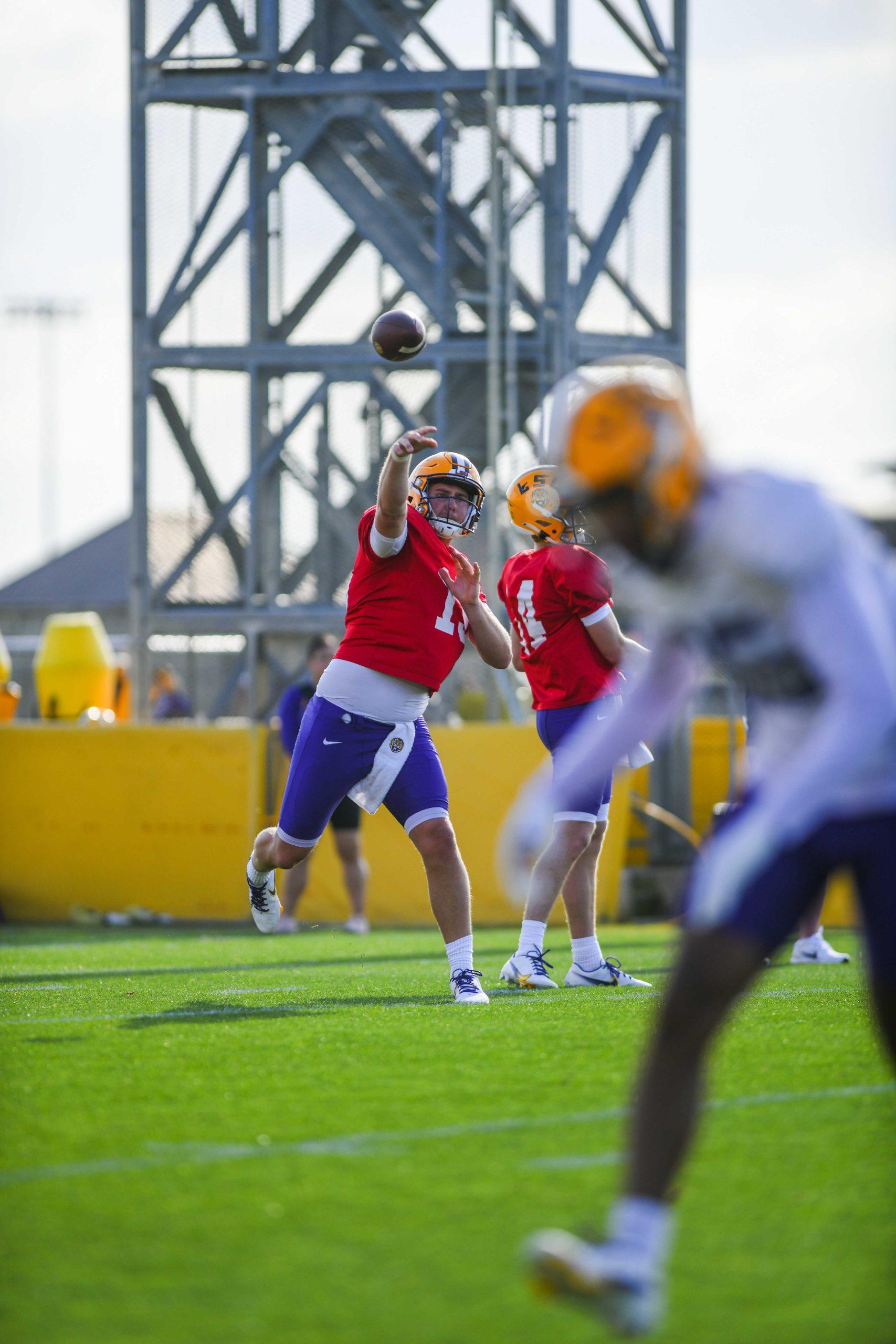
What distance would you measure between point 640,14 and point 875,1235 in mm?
14546

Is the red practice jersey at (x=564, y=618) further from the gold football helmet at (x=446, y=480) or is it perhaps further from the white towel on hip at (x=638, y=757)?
the gold football helmet at (x=446, y=480)

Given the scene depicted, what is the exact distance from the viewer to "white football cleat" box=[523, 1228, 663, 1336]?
2842 millimetres

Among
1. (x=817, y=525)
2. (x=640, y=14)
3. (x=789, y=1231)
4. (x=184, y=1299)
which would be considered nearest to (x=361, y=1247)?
(x=184, y=1299)

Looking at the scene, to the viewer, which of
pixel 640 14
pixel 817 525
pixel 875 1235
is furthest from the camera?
pixel 640 14

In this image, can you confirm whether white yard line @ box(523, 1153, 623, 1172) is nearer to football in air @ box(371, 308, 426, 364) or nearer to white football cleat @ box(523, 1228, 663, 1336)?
white football cleat @ box(523, 1228, 663, 1336)

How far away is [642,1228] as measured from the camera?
2916 millimetres

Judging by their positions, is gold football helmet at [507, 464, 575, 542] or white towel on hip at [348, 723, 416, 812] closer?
white towel on hip at [348, 723, 416, 812]

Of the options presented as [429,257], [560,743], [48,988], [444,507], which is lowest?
[48,988]

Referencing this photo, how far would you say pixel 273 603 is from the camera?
16.6 m

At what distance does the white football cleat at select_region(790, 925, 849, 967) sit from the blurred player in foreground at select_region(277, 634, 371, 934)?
3.79 meters

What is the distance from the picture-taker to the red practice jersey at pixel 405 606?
691 centimetres

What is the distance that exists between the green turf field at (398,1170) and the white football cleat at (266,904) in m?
0.56

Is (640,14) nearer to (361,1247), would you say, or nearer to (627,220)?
(627,220)

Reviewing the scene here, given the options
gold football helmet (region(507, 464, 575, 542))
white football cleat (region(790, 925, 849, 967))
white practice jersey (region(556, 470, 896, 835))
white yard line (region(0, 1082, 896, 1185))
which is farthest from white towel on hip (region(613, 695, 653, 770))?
white practice jersey (region(556, 470, 896, 835))
